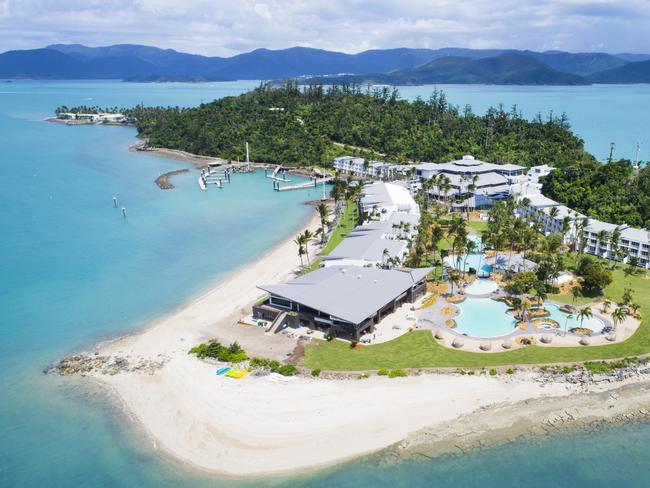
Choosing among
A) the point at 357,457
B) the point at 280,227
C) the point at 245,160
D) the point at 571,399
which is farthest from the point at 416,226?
the point at 245,160

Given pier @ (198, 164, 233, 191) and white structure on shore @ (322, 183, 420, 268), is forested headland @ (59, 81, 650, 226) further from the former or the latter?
white structure on shore @ (322, 183, 420, 268)

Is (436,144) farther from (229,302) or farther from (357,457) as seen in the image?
(357,457)

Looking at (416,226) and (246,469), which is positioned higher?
(416,226)

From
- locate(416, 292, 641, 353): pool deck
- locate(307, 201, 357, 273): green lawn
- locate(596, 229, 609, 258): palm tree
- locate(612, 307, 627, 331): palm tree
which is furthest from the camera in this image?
locate(307, 201, 357, 273): green lawn

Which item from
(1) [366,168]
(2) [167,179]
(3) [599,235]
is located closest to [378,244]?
(3) [599,235]

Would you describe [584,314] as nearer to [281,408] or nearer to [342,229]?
[281,408]

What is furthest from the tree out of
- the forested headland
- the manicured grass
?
the forested headland

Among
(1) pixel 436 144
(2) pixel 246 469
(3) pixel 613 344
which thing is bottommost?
(2) pixel 246 469

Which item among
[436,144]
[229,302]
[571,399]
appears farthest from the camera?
[436,144]
